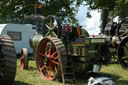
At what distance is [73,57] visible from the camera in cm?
684

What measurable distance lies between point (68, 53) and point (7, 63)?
7.53ft

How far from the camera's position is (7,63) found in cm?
486

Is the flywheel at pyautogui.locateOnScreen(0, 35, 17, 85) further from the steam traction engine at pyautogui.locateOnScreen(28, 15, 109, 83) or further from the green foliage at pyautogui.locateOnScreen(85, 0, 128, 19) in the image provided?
the green foliage at pyautogui.locateOnScreen(85, 0, 128, 19)

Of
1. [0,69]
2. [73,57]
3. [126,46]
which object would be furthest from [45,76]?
[126,46]

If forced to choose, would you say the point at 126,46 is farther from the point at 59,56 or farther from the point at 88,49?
the point at 59,56

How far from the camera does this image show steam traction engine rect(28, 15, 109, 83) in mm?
6223

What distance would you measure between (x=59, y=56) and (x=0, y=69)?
1.75 meters

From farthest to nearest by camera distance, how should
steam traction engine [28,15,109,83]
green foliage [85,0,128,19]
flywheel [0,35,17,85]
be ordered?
green foliage [85,0,128,19] < steam traction engine [28,15,109,83] < flywheel [0,35,17,85]

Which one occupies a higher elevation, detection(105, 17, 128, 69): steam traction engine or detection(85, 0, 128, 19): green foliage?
detection(85, 0, 128, 19): green foliage

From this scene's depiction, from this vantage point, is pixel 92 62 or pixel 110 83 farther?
pixel 92 62

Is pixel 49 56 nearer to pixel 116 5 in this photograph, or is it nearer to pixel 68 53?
pixel 68 53

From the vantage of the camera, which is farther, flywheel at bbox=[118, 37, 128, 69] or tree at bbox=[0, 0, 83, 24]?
tree at bbox=[0, 0, 83, 24]

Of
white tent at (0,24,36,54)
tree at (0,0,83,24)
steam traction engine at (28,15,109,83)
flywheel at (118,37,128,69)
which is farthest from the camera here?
tree at (0,0,83,24)

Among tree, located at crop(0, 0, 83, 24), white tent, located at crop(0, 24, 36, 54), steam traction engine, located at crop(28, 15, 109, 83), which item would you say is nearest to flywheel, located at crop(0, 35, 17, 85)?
steam traction engine, located at crop(28, 15, 109, 83)
